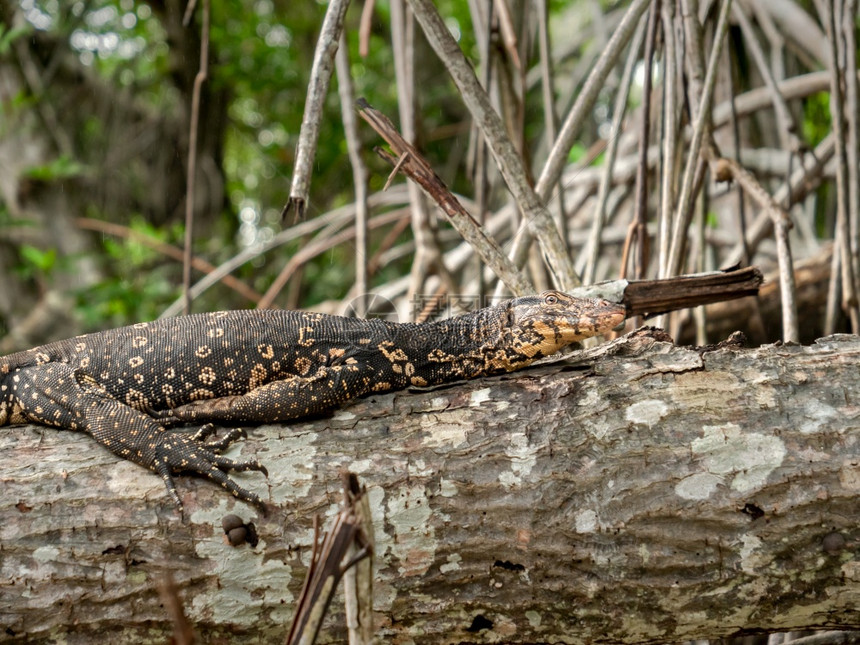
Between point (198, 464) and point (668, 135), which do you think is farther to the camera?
point (668, 135)

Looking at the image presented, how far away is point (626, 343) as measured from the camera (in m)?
3.78

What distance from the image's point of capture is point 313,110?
120 inches

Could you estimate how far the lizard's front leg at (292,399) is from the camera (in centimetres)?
384

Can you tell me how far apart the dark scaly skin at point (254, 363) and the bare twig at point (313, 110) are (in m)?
1.21

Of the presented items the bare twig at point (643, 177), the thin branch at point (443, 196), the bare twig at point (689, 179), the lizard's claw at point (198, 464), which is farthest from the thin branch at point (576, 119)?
the lizard's claw at point (198, 464)

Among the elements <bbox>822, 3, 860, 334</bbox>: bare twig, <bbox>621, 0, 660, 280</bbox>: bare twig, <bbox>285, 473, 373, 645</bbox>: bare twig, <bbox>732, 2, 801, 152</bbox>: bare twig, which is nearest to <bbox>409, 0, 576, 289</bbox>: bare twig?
<bbox>621, 0, 660, 280</bbox>: bare twig

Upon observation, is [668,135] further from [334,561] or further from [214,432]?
[334,561]

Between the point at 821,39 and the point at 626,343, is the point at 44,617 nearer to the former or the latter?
the point at 626,343

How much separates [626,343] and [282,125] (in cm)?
1050

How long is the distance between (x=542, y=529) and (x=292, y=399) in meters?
1.41

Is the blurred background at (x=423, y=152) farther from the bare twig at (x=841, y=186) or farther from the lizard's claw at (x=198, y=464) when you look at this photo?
the lizard's claw at (x=198, y=464)

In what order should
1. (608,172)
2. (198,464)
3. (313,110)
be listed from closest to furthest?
(313,110) < (198,464) < (608,172)

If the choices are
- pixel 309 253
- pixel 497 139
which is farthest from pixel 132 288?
pixel 497 139

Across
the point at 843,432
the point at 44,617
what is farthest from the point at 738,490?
the point at 44,617
